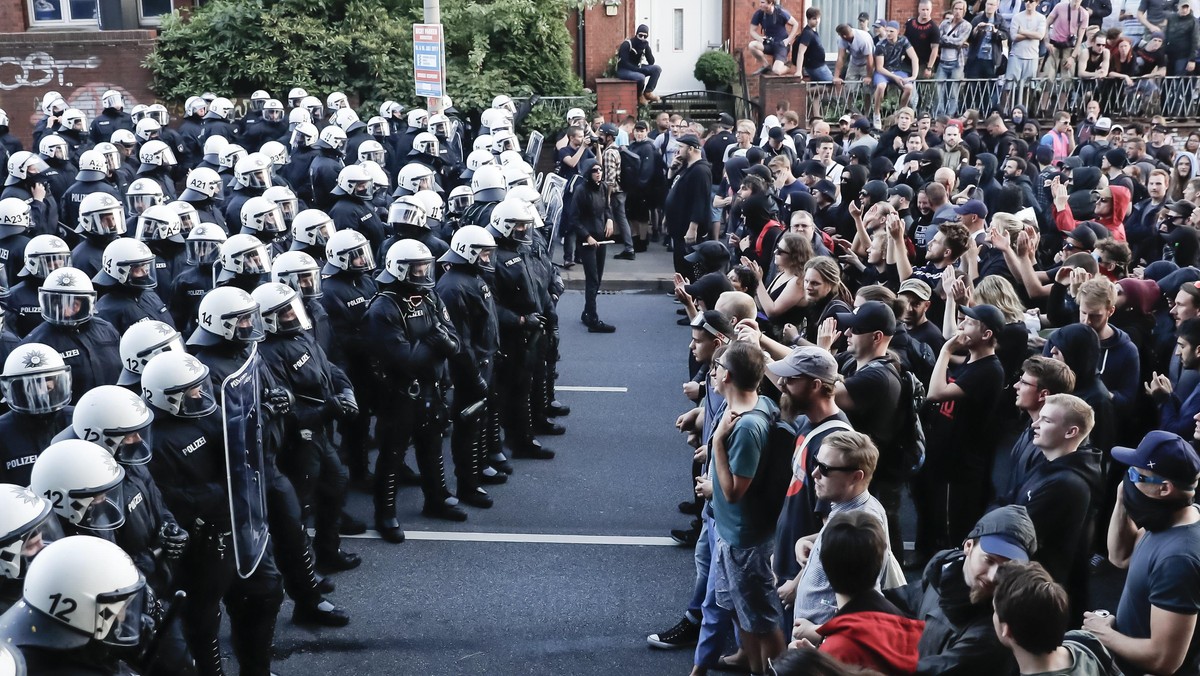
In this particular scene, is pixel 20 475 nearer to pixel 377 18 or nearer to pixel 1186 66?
pixel 377 18

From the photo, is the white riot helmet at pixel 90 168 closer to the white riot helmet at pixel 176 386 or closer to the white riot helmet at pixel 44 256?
the white riot helmet at pixel 44 256

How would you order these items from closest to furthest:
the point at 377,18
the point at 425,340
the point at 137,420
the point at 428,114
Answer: the point at 137,420, the point at 425,340, the point at 428,114, the point at 377,18

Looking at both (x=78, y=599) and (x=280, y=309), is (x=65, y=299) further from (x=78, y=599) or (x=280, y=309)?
(x=78, y=599)

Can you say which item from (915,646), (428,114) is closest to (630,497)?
(915,646)

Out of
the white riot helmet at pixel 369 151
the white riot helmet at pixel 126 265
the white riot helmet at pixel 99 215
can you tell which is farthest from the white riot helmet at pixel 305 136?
→ the white riot helmet at pixel 126 265

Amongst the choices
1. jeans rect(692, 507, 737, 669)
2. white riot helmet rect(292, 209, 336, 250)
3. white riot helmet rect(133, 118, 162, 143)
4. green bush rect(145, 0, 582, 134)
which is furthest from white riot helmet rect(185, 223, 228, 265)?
green bush rect(145, 0, 582, 134)

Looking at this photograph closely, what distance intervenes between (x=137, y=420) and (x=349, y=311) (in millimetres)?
3028

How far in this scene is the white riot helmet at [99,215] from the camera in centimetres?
973

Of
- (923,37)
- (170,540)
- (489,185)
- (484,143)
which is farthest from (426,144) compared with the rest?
(923,37)

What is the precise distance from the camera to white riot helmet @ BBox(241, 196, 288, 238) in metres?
9.89

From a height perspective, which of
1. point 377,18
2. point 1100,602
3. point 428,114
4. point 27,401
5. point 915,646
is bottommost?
point 1100,602

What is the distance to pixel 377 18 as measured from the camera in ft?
72.6

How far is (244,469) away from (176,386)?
58 cm

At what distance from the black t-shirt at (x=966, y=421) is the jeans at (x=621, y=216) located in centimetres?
881
